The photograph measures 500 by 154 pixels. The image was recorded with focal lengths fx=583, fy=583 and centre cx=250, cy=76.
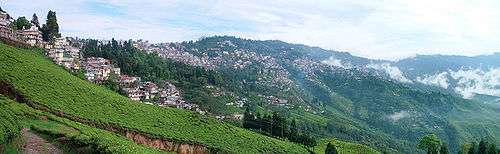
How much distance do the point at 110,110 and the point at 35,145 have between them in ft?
88.7

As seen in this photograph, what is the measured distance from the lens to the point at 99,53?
161750 millimetres

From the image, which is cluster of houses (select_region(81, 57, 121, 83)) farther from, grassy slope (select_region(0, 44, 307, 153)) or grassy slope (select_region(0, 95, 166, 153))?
grassy slope (select_region(0, 95, 166, 153))

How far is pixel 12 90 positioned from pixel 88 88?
16.9 meters

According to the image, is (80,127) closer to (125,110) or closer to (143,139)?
(143,139)

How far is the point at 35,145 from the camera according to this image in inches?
1882

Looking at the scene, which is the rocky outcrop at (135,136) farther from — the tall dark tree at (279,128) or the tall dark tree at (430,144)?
the tall dark tree at (430,144)

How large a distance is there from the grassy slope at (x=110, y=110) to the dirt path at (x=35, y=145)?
1443 centimetres

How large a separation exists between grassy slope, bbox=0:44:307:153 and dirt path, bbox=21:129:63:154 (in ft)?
47.3

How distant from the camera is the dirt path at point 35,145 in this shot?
46.3 meters

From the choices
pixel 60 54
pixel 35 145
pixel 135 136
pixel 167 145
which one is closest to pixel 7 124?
pixel 35 145

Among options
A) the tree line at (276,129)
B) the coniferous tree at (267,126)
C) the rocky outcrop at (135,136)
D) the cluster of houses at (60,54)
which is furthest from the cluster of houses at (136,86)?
the rocky outcrop at (135,136)

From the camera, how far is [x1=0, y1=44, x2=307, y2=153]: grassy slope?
67.2 metres

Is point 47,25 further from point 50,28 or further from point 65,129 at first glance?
point 65,129

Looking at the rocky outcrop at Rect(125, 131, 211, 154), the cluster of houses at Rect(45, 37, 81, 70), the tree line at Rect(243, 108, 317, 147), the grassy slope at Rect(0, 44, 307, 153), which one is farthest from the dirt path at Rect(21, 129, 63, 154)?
the tree line at Rect(243, 108, 317, 147)
